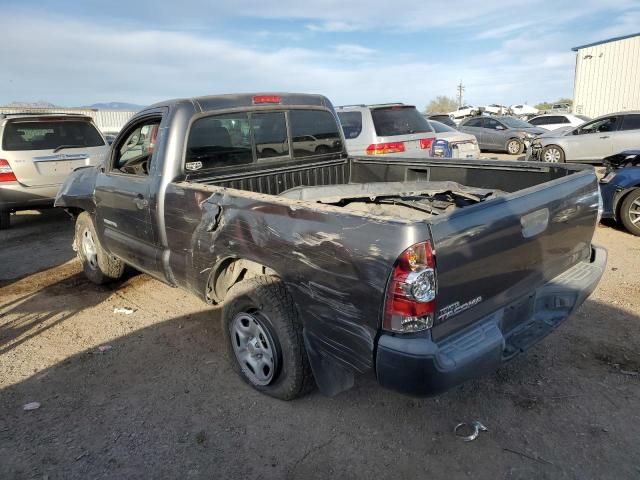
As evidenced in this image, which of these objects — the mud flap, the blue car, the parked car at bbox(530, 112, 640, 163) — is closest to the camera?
the mud flap

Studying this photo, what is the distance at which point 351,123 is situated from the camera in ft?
29.4

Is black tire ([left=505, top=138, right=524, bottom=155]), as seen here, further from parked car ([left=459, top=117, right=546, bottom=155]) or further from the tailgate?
the tailgate

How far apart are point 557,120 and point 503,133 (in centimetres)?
376

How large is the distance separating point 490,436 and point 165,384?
2175 millimetres

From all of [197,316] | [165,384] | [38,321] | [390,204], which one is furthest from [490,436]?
[38,321]

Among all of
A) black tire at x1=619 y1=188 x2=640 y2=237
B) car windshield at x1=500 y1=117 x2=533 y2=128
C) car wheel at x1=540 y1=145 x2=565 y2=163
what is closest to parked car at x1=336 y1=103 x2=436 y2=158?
black tire at x1=619 y1=188 x2=640 y2=237

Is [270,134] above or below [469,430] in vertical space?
above

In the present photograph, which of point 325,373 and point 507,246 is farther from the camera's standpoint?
point 325,373

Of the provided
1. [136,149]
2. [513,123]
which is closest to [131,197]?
[136,149]

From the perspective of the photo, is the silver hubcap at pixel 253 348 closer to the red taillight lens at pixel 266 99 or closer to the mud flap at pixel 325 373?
the mud flap at pixel 325 373

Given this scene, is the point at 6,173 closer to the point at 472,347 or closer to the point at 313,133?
the point at 313,133

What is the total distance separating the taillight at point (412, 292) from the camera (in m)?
2.15

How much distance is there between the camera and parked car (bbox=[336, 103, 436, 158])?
8.49 metres

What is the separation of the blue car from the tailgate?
4116mm
